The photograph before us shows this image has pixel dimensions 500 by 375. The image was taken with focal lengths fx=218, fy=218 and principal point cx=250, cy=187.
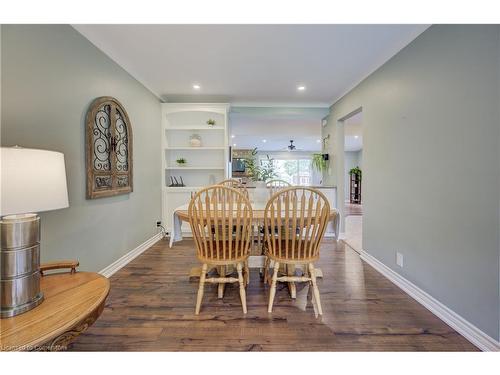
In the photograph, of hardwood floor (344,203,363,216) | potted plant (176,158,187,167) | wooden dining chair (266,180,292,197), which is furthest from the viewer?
hardwood floor (344,203,363,216)

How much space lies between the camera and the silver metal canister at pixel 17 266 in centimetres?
88

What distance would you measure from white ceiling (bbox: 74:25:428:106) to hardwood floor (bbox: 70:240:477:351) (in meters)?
2.42

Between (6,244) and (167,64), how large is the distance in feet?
8.12

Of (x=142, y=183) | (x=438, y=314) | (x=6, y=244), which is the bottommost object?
(x=438, y=314)

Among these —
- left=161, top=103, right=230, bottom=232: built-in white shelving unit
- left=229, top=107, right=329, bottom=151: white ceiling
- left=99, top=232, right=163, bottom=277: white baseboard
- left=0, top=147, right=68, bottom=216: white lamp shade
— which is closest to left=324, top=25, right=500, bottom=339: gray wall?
left=229, top=107, right=329, bottom=151: white ceiling

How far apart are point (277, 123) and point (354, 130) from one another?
Result: 99.2 inches

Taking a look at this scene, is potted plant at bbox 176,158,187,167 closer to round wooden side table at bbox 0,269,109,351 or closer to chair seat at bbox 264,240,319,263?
chair seat at bbox 264,240,319,263

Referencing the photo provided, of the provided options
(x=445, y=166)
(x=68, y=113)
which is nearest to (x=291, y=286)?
(x=445, y=166)

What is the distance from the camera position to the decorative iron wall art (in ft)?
6.91

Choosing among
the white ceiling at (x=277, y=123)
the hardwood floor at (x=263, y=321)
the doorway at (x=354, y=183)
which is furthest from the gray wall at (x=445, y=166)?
the white ceiling at (x=277, y=123)

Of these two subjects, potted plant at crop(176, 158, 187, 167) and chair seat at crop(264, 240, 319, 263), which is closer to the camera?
chair seat at crop(264, 240, 319, 263)

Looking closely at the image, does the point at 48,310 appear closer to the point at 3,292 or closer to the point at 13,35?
the point at 3,292

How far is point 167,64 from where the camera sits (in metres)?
2.66
